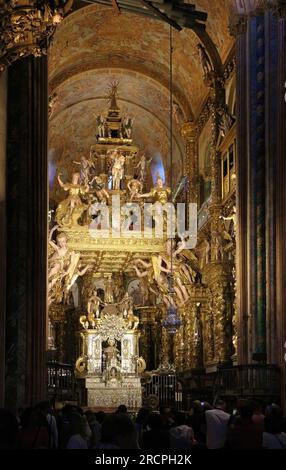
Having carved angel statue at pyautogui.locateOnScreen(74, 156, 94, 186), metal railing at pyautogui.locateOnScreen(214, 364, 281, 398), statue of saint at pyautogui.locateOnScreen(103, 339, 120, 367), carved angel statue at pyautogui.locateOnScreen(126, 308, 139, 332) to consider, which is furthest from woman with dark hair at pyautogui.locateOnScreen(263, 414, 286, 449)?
carved angel statue at pyautogui.locateOnScreen(126, 308, 139, 332)

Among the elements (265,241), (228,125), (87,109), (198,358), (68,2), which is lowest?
(198,358)

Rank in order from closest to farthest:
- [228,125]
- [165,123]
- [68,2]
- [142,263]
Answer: [68,2] < [228,125] < [142,263] < [165,123]

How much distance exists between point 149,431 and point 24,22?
4.82 m

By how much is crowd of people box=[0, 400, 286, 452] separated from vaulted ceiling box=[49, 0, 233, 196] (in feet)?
64.7

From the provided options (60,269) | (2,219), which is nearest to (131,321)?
Answer: (60,269)

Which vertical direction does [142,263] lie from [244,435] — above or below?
above

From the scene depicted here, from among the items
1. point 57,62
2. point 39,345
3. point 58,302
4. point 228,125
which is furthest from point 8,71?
point 58,302

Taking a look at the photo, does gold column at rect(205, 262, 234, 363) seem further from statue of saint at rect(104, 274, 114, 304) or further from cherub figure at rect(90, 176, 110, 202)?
statue of saint at rect(104, 274, 114, 304)

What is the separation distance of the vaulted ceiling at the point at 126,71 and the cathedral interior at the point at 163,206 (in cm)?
6

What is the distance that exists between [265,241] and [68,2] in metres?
12.5

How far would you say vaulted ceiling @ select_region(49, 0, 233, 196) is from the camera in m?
30.5

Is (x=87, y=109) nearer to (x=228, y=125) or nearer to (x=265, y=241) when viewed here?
(x=228, y=125)

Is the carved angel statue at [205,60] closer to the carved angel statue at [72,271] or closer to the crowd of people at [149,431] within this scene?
the carved angel statue at [72,271]
